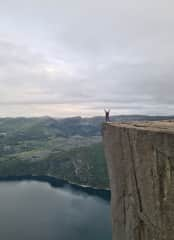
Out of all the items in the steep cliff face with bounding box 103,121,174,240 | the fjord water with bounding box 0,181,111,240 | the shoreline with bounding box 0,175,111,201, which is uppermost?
the steep cliff face with bounding box 103,121,174,240

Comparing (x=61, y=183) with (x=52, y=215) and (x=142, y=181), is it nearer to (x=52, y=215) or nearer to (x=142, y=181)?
(x=52, y=215)

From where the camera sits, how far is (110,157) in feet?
49.8

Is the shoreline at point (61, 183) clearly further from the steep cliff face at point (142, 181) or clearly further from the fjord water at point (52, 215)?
the steep cliff face at point (142, 181)

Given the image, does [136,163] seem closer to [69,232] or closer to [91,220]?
[69,232]

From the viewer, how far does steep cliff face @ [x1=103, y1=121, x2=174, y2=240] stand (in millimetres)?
9516

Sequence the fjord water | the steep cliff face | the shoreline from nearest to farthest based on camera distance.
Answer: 1. the steep cliff face
2. the fjord water
3. the shoreline

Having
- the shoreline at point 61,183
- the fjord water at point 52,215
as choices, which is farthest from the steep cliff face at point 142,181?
the shoreline at point 61,183

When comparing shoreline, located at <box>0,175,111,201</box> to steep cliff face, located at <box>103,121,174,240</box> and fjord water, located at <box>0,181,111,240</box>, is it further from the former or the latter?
steep cliff face, located at <box>103,121,174,240</box>

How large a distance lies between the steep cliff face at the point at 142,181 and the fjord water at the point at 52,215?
6225cm

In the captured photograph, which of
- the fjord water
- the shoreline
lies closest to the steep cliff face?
the fjord water

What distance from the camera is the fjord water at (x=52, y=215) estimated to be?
246ft

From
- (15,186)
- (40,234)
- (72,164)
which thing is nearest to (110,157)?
(40,234)

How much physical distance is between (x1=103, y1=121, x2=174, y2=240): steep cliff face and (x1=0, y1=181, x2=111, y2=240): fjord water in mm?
62253

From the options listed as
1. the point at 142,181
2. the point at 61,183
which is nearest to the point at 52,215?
the point at 61,183
